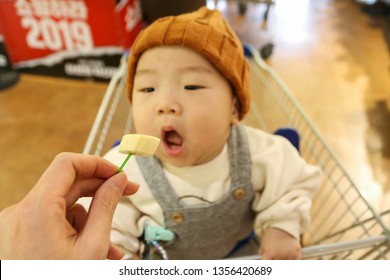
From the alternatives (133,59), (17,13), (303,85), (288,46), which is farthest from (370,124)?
(17,13)

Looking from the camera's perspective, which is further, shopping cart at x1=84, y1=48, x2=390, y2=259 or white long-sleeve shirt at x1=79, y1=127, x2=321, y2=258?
shopping cart at x1=84, y1=48, x2=390, y2=259

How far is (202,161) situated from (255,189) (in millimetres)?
132

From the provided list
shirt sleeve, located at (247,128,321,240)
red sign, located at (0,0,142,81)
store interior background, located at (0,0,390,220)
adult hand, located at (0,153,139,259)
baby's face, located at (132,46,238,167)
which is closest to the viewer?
adult hand, located at (0,153,139,259)

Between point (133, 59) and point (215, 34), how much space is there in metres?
0.15

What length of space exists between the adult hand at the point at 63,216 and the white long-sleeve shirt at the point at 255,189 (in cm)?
21

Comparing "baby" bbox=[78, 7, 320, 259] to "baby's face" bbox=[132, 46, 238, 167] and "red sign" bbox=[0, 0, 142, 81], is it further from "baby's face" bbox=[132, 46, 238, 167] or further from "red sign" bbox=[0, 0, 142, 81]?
"red sign" bbox=[0, 0, 142, 81]

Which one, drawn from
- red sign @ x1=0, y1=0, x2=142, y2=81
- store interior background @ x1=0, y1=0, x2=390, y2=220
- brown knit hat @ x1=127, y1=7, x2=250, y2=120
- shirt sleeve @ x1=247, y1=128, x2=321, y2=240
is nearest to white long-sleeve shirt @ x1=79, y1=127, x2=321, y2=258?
shirt sleeve @ x1=247, y1=128, x2=321, y2=240

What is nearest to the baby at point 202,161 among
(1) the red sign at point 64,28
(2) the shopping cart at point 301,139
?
(2) the shopping cart at point 301,139

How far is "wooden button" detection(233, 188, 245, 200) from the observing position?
1.98 ft

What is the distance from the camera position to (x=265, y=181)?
2.11ft

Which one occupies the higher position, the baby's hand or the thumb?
the thumb

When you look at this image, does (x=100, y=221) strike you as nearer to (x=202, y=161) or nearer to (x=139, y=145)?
(x=139, y=145)

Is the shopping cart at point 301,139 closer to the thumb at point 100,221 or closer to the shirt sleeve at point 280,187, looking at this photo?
the shirt sleeve at point 280,187
